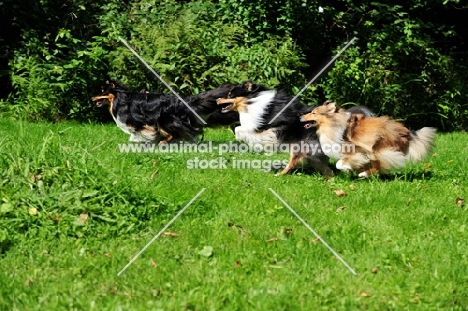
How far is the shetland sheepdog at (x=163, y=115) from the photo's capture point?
8211 millimetres

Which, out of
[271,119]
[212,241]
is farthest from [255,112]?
[212,241]

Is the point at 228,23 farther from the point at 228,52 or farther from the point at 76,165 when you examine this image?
the point at 76,165

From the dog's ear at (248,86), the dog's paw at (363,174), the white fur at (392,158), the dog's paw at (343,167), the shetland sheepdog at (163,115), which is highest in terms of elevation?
the dog's ear at (248,86)

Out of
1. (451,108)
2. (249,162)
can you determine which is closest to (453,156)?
(249,162)

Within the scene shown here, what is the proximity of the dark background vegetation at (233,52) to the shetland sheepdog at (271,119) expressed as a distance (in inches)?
92.8

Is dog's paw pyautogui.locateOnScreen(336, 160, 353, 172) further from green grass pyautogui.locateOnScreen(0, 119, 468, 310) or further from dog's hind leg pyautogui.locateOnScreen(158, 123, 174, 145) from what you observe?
dog's hind leg pyautogui.locateOnScreen(158, 123, 174, 145)

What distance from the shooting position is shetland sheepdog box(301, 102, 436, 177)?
6.37 m

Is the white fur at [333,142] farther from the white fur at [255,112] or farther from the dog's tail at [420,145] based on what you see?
the white fur at [255,112]

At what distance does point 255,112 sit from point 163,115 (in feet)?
4.79

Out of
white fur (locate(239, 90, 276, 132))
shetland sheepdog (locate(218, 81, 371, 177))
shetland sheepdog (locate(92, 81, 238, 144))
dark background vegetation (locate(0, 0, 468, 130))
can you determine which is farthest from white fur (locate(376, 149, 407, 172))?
dark background vegetation (locate(0, 0, 468, 130))

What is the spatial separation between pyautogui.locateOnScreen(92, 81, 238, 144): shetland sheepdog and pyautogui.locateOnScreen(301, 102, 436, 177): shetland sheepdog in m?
2.13

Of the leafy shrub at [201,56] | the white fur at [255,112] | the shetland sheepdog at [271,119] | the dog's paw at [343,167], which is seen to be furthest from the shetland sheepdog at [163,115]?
the dog's paw at [343,167]

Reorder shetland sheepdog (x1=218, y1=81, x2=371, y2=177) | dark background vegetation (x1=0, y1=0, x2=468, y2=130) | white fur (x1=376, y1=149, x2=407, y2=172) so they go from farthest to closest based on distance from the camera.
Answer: dark background vegetation (x1=0, y1=0, x2=468, y2=130) → shetland sheepdog (x1=218, y1=81, x2=371, y2=177) → white fur (x1=376, y1=149, x2=407, y2=172)

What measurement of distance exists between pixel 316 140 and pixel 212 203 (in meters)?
1.94
